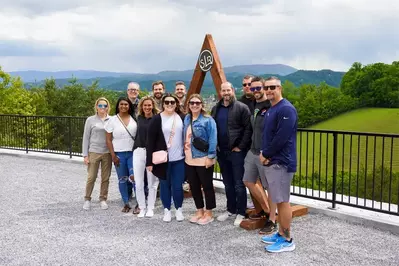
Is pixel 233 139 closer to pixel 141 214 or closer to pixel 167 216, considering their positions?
pixel 167 216

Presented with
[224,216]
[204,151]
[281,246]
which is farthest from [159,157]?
[281,246]

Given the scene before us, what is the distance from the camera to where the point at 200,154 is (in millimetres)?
4926

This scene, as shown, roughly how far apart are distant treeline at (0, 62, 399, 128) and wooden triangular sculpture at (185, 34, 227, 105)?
35.8 metres

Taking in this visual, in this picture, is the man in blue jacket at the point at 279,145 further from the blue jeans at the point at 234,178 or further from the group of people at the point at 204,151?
the blue jeans at the point at 234,178

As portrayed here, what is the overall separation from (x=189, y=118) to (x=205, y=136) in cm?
36

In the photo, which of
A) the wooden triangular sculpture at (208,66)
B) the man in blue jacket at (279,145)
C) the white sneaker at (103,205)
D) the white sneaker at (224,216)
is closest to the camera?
the man in blue jacket at (279,145)

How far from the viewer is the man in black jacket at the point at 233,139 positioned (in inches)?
190

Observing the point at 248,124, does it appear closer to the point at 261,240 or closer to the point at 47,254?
the point at 261,240

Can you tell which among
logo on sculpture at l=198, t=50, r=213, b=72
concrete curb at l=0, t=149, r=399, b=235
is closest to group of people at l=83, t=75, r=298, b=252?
concrete curb at l=0, t=149, r=399, b=235

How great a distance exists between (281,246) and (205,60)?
378cm

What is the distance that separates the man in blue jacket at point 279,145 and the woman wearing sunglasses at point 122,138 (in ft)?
7.26

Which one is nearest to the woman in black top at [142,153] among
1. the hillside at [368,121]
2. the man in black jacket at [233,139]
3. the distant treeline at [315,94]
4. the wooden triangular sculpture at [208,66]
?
the man in black jacket at [233,139]

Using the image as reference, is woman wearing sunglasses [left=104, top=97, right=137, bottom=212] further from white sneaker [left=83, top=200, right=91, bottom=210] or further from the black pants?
the black pants

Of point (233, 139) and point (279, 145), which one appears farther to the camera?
point (233, 139)
